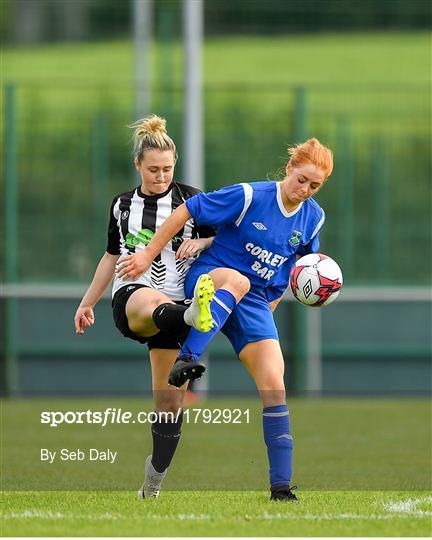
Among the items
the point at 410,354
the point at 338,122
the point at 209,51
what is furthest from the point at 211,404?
the point at 209,51

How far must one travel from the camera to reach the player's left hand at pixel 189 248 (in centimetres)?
681

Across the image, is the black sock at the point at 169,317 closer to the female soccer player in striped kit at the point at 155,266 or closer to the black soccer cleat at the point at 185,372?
the female soccer player in striped kit at the point at 155,266

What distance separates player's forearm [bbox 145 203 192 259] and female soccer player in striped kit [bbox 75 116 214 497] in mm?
46

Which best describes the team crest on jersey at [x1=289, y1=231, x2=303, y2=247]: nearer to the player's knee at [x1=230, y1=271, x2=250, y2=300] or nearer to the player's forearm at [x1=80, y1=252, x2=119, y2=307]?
the player's knee at [x1=230, y1=271, x2=250, y2=300]

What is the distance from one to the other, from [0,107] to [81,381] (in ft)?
9.88

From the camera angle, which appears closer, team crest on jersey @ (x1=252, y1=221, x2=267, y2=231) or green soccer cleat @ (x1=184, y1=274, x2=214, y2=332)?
green soccer cleat @ (x1=184, y1=274, x2=214, y2=332)

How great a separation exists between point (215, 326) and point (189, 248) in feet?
1.76

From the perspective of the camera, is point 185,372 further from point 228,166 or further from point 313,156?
point 228,166

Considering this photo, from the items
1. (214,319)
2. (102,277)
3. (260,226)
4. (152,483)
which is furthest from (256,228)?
(152,483)

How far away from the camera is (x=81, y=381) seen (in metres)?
14.5

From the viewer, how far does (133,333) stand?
685cm

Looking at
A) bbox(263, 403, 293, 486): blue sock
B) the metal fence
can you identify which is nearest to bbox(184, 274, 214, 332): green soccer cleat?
bbox(263, 403, 293, 486): blue sock

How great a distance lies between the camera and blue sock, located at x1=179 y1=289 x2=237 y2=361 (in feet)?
21.1

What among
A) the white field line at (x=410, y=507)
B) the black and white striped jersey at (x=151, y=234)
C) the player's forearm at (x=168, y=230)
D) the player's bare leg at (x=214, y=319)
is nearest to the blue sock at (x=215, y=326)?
the player's bare leg at (x=214, y=319)
